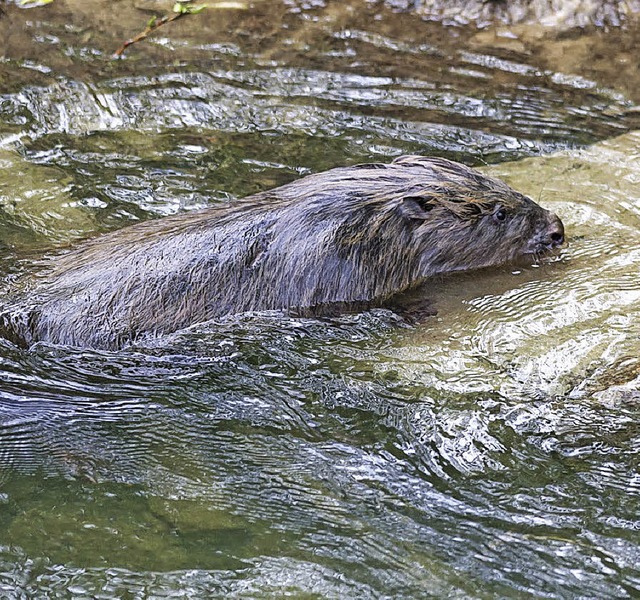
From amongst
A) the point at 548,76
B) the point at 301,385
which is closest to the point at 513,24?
the point at 548,76

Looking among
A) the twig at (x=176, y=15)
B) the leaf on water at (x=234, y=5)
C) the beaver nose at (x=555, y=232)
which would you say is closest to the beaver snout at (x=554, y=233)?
the beaver nose at (x=555, y=232)

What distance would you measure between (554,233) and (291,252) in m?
1.45

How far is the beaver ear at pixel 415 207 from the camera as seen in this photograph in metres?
4.46

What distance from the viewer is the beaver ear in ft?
14.6

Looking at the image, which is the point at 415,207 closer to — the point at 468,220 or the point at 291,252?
the point at 468,220

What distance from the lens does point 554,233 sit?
4.80 m

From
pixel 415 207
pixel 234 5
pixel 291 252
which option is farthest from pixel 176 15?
pixel 291 252

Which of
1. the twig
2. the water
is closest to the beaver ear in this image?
the water

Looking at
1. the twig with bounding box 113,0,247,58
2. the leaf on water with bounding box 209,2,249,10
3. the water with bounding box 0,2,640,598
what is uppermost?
the leaf on water with bounding box 209,2,249,10

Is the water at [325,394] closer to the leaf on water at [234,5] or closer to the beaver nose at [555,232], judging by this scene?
the beaver nose at [555,232]

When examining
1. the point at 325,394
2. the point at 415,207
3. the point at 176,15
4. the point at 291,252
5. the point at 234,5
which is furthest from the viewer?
the point at 234,5

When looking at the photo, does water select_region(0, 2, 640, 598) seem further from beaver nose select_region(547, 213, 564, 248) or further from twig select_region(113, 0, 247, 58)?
twig select_region(113, 0, 247, 58)

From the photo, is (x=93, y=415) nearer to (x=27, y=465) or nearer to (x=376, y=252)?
(x=27, y=465)

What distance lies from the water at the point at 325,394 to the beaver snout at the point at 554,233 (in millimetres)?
85
